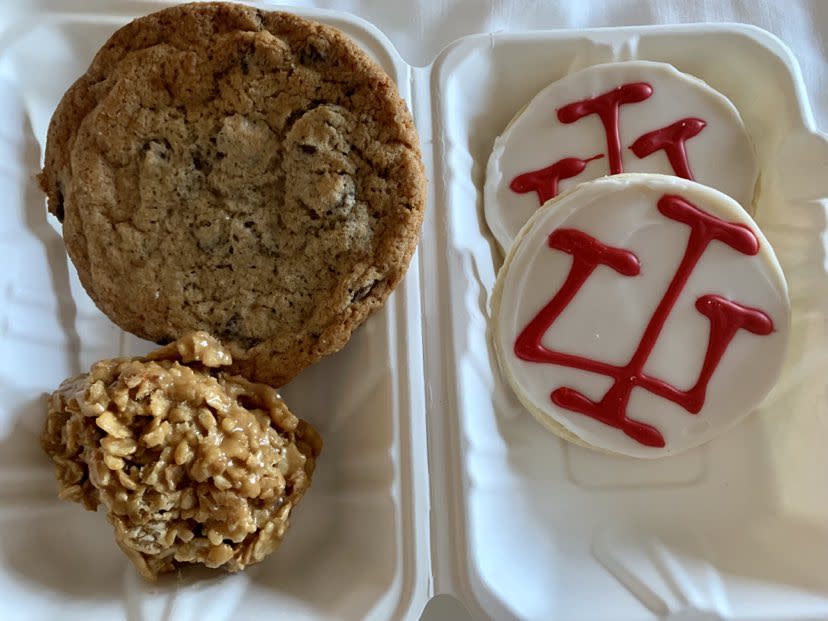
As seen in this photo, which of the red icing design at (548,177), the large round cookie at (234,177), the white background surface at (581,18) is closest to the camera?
the large round cookie at (234,177)

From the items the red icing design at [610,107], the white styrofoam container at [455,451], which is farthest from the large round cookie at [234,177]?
the red icing design at [610,107]

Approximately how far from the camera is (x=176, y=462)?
2.80 feet

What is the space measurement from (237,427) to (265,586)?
23 centimetres

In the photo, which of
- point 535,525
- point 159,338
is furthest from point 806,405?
point 159,338

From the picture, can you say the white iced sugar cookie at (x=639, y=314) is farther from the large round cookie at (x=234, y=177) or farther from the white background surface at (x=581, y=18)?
the white background surface at (x=581, y=18)

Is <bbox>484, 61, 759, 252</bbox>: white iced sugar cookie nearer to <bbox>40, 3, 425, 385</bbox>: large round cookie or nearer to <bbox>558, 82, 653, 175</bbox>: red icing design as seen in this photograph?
<bbox>558, 82, 653, 175</bbox>: red icing design

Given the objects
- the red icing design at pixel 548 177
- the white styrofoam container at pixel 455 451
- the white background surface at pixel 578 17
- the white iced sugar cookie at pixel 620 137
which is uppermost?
the white background surface at pixel 578 17

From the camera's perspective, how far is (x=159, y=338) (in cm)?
104

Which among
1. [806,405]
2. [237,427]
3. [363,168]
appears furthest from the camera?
[806,405]

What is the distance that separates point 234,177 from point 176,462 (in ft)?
1.34

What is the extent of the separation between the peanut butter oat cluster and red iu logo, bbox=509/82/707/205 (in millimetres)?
621

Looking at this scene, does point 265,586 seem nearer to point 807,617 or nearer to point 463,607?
point 463,607

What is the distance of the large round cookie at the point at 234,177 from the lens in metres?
1.02

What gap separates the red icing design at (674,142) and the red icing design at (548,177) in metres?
0.07
